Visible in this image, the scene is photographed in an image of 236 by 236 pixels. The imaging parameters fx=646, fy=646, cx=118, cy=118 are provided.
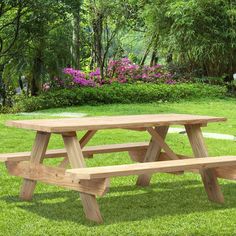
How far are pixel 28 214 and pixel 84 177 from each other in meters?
0.77

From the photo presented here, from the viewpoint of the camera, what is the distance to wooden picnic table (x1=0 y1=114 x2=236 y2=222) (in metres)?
4.79

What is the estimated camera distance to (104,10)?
70.8 ft

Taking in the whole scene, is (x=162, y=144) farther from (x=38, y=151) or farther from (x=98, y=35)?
(x=98, y=35)

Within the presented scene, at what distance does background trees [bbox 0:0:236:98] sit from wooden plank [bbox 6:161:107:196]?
38.1 ft

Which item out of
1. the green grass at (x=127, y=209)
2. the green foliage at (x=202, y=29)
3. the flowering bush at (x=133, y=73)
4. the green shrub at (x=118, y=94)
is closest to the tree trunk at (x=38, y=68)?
the green shrub at (x=118, y=94)

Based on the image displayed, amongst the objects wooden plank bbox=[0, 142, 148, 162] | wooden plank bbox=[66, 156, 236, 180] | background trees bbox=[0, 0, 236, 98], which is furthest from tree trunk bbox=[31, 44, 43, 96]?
wooden plank bbox=[66, 156, 236, 180]

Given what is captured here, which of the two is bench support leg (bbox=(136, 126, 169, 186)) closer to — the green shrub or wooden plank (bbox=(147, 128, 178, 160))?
wooden plank (bbox=(147, 128, 178, 160))

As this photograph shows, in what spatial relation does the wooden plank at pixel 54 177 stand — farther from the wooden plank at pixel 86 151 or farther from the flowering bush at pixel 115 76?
the flowering bush at pixel 115 76

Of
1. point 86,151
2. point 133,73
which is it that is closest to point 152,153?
point 86,151

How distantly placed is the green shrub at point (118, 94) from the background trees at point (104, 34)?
1320mm

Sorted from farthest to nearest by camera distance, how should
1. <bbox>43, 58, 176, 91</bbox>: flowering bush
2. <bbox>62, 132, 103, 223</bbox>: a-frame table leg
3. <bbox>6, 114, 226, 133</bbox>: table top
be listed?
<bbox>43, 58, 176, 91</bbox>: flowering bush
<bbox>6, 114, 226, 133</bbox>: table top
<bbox>62, 132, 103, 223</bbox>: a-frame table leg

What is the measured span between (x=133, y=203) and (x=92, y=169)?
36.3 inches

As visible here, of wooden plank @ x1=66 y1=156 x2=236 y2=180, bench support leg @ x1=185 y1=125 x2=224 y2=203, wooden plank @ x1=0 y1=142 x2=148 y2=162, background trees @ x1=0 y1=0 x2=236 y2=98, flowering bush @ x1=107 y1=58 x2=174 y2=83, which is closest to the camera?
wooden plank @ x1=66 y1=156 x2=236 y2=180

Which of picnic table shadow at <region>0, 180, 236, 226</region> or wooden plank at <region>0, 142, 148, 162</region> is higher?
wooden plank at <region>0, 142, 148, 162</region>
